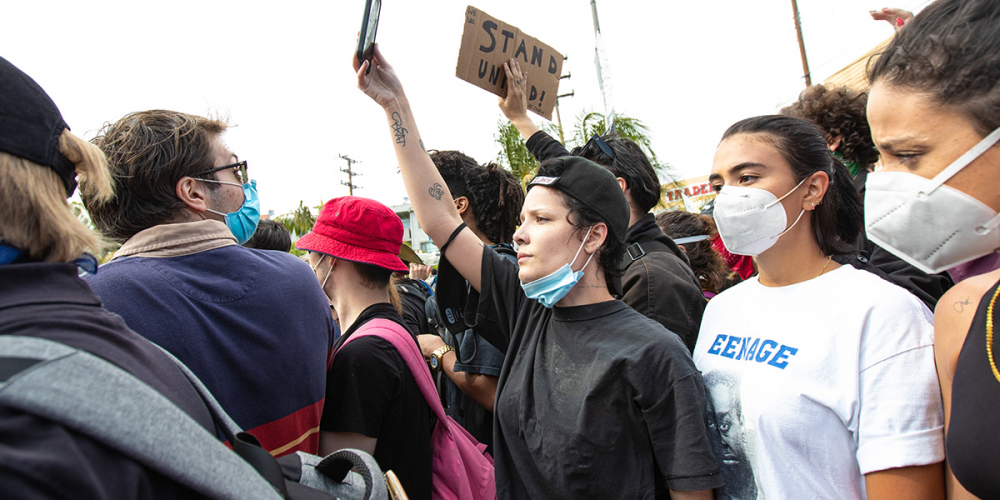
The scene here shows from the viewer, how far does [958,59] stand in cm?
124

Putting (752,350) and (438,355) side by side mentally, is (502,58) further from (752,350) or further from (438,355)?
(752,350)

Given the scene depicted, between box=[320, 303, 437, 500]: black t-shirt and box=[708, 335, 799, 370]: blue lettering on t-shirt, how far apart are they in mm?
1225

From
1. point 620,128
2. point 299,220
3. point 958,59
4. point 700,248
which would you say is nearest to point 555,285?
point 958,59

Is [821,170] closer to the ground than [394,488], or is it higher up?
higher up

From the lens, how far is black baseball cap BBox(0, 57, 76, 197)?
0.93 meters

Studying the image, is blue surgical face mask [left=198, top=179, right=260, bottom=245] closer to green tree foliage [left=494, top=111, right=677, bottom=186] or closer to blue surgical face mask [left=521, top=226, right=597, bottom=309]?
blue surgical face mask [left=521, top=226, right=597, bottom=309]

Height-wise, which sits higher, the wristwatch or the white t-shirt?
the white t-shirt

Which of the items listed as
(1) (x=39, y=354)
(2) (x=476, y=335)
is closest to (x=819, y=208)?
(2) (x=476, y=335)

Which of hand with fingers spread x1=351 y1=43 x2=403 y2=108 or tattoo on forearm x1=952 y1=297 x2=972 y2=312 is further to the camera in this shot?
hand with fingers spread x1=351 y1=43 x2=403 y2=108

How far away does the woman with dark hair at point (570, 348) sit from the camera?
1.75 meters

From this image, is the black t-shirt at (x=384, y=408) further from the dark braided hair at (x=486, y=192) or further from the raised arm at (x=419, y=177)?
the dark braided hair at (x=486, y=192)

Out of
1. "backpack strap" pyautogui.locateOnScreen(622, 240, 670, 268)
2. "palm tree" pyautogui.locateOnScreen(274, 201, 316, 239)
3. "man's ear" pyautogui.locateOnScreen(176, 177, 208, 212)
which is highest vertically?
"man's ear" pyautogui.locateOnScreen(176, 177, 208, 212)

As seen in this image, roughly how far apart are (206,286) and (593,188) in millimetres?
1457

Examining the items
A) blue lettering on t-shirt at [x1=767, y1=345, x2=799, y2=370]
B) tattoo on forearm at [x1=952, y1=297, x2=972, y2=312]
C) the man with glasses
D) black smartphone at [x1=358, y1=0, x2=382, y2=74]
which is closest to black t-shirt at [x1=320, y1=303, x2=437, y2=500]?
the man with glasses
